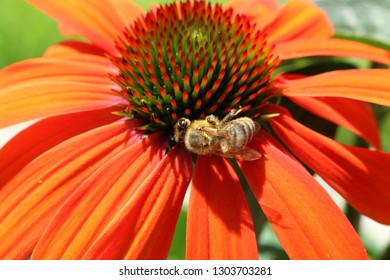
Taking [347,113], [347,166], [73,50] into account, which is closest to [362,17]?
[347,113]

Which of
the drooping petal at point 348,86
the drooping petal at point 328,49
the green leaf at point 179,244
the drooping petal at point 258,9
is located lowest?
the green leaf at point 179,244

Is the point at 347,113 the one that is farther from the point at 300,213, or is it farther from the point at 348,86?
the point at 300,213

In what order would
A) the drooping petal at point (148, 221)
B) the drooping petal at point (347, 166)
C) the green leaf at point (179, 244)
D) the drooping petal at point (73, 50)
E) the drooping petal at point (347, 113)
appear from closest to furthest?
the drooping petal at point (148, 221) < the drooping petal at point (347, 166) < the drooping petal at point (347, 113) < the drooping petal at point (73, 50) < the green leaf at point (179, 244)

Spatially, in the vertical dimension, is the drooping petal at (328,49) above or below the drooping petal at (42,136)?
below

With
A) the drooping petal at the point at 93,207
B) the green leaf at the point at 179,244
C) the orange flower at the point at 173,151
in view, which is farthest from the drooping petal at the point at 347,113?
the green leaf at the point at 179,244

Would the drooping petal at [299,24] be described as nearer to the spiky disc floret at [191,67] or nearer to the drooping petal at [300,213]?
the spiky disc floret at [191,67]

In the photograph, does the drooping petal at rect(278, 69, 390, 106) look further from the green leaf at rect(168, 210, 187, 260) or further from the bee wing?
the green leaf at rect(168, 210, 187, 260)

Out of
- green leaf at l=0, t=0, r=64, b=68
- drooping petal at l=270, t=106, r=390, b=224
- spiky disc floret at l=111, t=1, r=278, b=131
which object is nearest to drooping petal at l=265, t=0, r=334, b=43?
spiky disc floret at l=111, t=1, r=278, b=131

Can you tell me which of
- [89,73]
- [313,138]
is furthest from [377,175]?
[89,73]
